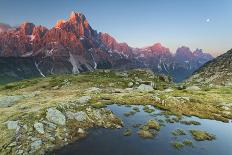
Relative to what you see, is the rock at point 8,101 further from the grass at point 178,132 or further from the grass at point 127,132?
the grass at point 178,132

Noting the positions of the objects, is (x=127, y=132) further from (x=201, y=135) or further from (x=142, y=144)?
(x=201, y=135)

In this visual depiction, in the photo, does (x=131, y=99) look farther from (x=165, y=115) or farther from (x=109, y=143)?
(x=109, y=143)

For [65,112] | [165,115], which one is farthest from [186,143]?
[65,112]

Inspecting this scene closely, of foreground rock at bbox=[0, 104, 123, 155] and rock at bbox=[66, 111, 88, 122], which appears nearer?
foreground rock at bbox=[0, 104, 123, 155]

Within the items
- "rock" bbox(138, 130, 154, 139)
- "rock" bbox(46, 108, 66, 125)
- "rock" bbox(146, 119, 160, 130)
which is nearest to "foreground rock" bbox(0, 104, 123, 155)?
"rock" bbox(46, 108, 66, 125)

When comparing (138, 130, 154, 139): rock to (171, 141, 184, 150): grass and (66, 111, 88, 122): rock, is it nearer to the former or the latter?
(171, 141, 184, 150): grass

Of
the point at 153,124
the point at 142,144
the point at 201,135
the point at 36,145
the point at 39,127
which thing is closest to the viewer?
the point at 36,145

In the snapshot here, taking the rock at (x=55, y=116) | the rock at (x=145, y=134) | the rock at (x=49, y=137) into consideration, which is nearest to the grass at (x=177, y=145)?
the rock at (x=145, y=134)

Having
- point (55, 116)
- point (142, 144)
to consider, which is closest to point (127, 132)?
point (142, 144)
